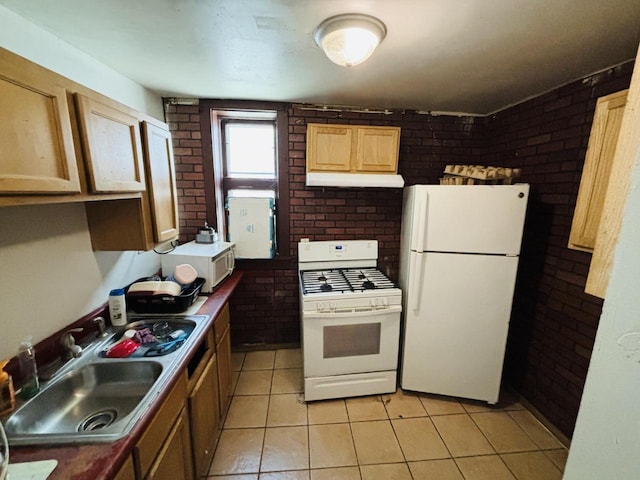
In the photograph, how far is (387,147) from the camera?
2307 millimetres

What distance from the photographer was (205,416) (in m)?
1.52

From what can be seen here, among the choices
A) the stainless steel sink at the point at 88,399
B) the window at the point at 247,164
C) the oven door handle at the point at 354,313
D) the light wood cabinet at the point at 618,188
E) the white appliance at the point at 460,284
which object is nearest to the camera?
the light wood cabinet at the point at 618,188

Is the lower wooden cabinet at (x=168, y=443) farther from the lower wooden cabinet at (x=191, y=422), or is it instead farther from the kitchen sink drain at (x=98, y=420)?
the kitchen sink drain at (x=98, y=420)

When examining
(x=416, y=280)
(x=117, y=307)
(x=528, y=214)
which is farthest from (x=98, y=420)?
(x=528, y=214)

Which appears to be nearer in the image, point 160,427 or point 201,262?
point 160,427

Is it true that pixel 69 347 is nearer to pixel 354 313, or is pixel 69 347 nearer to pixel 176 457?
pixel 176 457

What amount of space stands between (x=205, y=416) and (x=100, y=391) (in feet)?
1.82

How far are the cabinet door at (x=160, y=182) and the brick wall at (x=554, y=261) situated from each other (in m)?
2.63

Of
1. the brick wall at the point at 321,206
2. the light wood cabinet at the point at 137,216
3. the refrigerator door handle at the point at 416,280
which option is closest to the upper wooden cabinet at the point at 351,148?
the brick wall at the point at 321,206

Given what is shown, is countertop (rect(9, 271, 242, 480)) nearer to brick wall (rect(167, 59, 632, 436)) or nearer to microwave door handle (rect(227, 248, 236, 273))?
microwave door handle (rect(227, 248, 236, 273))

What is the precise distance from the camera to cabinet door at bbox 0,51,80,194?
0.75m

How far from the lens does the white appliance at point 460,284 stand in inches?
73.1

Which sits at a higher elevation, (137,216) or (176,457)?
(137,216)

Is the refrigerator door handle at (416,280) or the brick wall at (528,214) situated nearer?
the brick wall at (528,214)
